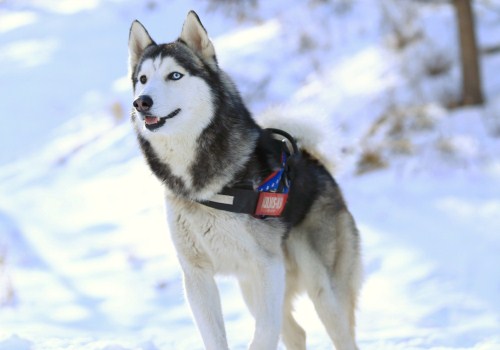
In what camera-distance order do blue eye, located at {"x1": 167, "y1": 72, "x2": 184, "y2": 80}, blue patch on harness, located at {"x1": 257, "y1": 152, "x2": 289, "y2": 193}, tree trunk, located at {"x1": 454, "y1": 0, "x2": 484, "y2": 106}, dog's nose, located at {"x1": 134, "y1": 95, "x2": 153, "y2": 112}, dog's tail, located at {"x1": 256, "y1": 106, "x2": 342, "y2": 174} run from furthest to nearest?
1. tree trunk, located at {"x1": 454, "y1": 0, "x2": 484, "y2": 106}
2. dog's tail, located at {"x1": 256, "y1": 106, "x2": 342, "y2": 174}
3. blue patch on harness, located at {"x1": 257, "y1": 152, "x2": 289, "y2": 193}
4. blue eye, located at {"x1": 167, "y1": 72, "x2": 184, "y2": 80}
5. dog's nose, located at {"x1": 134, "y1": 95, "x2": 153, "y2": 112}

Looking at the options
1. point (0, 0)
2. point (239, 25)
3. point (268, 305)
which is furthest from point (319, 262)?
point (0, 0)

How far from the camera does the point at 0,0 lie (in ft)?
61.9

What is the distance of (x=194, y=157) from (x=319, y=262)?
36.4 inches

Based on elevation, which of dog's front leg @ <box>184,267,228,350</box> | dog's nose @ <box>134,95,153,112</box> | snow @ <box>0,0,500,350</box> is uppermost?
dog's nose @ <box>134,95,153,112</box>

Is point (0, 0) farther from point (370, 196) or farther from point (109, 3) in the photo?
point (370, 196)

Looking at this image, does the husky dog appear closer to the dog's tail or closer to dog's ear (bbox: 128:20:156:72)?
dog's ear (bbox: 128:20:156:72)

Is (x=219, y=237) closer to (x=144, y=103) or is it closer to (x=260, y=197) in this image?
(x=260, y=197)

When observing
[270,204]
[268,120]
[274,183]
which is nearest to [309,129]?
[268,120]

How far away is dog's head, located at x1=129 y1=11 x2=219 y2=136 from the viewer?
325cm

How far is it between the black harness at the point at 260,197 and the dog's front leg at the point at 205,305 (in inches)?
14.4

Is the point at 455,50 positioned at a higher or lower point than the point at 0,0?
lower

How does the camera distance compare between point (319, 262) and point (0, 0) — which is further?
point (0, 0)

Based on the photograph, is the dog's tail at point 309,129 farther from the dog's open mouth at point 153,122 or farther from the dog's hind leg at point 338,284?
the dog's open mouth at point 153,122

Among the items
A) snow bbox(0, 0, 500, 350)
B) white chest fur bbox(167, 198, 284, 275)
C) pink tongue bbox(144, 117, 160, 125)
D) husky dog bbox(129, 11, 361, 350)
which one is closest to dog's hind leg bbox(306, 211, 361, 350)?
husky dog bbox(129, 11, 361, 350)
